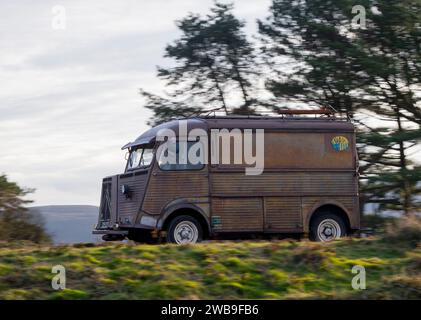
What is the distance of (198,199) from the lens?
17.9 metres

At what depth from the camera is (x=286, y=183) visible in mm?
18672

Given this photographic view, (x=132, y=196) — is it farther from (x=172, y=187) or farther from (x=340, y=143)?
(x=340, y=143)

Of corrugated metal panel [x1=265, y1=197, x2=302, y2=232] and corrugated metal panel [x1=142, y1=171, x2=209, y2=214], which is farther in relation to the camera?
corrugated metal panel [x1=265, y1=197, x2=302, y2=232]

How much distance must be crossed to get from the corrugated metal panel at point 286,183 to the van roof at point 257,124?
1.00m

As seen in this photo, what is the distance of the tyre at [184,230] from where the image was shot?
17703mm

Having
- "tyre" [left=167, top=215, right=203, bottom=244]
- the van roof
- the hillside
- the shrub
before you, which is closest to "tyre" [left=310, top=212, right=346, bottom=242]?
the van roof

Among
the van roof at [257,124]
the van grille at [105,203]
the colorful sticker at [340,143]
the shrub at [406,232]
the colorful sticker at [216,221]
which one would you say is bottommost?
the shrub at [406,232]

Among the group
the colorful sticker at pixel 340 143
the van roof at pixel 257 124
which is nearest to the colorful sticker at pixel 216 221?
the van roof at pixel 257 124

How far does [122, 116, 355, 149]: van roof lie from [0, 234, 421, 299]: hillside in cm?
446

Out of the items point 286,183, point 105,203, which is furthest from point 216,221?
point 105,203

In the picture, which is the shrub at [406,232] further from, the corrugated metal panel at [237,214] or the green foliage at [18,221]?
the green foliage at [18,221]

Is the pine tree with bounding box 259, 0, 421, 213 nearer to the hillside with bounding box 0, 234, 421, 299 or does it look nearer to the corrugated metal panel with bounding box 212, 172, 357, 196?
the corrugated metal panel with bounding box 212, 172, 357, 196

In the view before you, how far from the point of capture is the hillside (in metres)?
11.6
